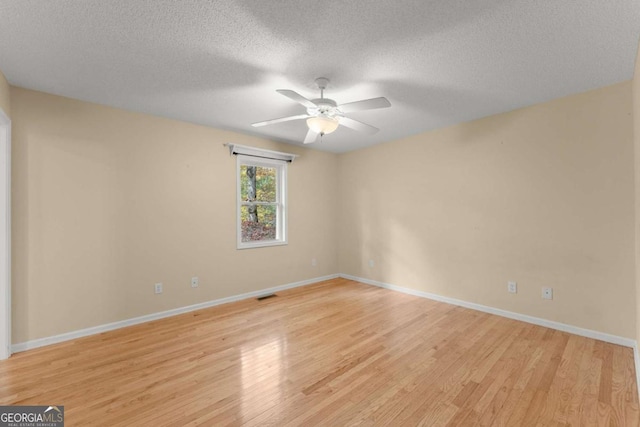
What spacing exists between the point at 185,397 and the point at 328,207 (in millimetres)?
3709

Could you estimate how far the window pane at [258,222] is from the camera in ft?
13.6

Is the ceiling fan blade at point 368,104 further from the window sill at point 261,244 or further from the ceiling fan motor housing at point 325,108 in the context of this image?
the window sill at point 261,244

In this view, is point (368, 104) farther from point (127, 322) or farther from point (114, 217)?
point (127, 322)

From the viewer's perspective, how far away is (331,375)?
2061 millimetres

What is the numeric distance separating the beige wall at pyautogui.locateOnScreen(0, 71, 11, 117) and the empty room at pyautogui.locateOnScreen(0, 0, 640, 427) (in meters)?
0.02

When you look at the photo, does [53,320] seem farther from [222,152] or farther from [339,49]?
[339,49]

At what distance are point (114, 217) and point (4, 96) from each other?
129 centimetres

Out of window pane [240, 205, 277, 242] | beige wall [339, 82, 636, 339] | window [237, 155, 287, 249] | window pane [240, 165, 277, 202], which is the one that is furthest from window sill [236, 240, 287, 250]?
beige wall [339, 82, 636, 339]

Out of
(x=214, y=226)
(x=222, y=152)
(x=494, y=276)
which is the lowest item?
(x=494, y=276)

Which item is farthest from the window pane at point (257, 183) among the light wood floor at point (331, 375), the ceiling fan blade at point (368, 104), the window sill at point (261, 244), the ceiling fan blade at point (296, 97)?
the ceiling fan blade at point (368, 104)

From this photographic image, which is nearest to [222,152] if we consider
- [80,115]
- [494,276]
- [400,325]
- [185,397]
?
[80,115]

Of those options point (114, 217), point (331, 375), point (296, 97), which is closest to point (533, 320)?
point (331, 375)

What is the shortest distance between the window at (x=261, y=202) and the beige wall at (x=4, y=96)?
7.11ft

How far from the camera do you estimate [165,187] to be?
3.31 metres
